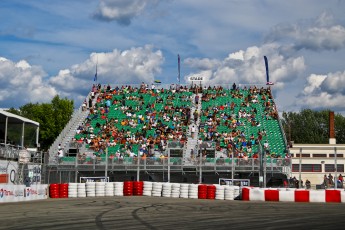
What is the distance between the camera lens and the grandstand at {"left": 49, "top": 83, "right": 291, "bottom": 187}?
39906 millimetres

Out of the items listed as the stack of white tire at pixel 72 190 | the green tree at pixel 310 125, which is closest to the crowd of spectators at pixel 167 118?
the stack of white tire at pixel 72 190

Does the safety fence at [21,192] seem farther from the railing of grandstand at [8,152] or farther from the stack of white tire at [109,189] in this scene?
the stack of white tire at [109,189]

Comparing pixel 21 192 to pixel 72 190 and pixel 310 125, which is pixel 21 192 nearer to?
pixel 72 190

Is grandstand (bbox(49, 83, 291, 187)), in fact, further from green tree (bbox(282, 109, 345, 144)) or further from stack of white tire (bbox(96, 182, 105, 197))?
green tree (bbox(282, 109, 345, 144))

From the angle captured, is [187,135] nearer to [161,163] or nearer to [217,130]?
[217,130]

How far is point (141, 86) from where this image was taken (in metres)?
60.0

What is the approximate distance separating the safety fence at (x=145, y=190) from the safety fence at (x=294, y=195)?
1453 mm

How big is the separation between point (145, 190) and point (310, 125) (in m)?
84.9

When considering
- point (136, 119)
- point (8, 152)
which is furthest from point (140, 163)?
point (136, 119)

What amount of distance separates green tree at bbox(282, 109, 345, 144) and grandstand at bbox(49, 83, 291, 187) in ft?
190

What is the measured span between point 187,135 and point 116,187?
15.2 meters

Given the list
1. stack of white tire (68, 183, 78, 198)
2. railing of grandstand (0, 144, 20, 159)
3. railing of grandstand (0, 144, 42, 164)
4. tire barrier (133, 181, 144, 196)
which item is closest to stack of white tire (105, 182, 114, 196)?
tire barrier (133, 181, 144, 196)

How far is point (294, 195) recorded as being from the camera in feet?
95.8

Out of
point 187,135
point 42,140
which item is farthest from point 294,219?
point 42,140
